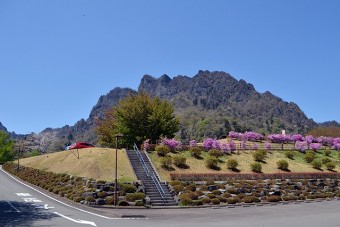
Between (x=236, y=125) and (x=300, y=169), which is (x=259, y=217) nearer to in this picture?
(x=300, y=169)

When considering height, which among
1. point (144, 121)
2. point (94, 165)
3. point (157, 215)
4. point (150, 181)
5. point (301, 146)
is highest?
point (144, 121)

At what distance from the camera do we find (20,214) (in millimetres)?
24109

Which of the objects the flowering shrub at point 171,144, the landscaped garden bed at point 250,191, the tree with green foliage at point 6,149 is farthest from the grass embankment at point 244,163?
the tree with green foliage at point 6,149

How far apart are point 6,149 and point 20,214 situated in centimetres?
8352

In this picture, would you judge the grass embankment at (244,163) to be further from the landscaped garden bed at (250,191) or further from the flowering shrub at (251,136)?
the flowering shrub at (251,136)

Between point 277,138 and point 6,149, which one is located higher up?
point 277,138

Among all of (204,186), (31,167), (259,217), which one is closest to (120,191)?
(204,186)

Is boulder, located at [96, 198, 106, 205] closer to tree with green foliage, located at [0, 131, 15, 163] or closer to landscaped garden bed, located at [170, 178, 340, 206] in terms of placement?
landscaped garden bed, located at [170, 178, 340, 206]

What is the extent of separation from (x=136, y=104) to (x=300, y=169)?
23.2 metres

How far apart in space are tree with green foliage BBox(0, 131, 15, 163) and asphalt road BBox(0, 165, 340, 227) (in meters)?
71.4

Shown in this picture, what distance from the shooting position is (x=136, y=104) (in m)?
54.7

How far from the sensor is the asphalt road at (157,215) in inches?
854

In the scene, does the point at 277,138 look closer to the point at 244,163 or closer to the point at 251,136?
the point at 251,136

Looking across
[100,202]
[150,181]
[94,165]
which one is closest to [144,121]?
[94,165]
